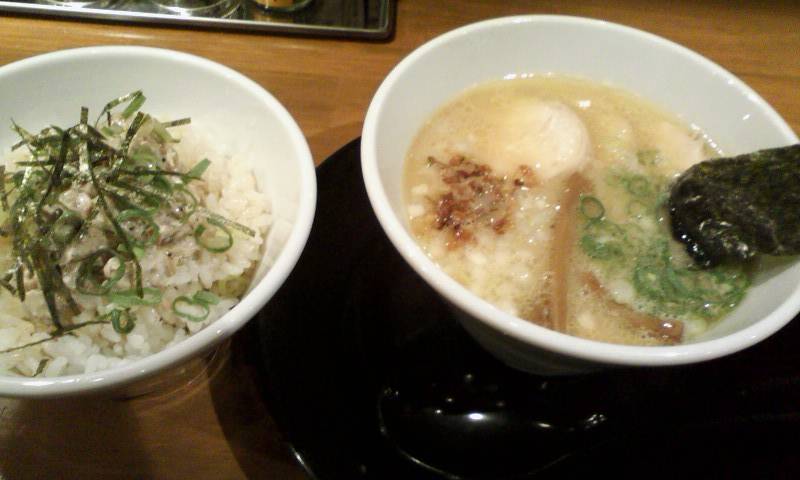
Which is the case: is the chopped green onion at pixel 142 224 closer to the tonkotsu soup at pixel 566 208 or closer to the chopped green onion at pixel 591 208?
the tonkotsu soup at pixel 566 208

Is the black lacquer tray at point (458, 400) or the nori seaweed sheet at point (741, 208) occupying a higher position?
the nori seaweed sheet at point (741, 208)

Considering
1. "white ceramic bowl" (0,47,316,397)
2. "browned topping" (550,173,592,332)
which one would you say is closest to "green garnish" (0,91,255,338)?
"white ceramic bowl" (0,47,316,397)

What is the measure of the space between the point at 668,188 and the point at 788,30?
1.75 meters

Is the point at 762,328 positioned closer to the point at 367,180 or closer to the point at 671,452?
the point at 671,452

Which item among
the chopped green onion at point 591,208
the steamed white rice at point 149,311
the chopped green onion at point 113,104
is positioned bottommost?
the steamed white rice at point 149,311

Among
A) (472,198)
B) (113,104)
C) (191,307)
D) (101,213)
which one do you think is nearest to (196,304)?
(191,307)

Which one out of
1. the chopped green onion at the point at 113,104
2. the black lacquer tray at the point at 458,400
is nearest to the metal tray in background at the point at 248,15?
the chopped green onion at the point at 113,104

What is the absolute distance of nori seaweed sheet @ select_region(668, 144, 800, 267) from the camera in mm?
1121

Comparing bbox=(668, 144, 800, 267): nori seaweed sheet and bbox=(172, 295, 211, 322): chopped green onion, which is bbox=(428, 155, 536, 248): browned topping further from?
bbox=(172, 295, 211, 322): chopped green onion

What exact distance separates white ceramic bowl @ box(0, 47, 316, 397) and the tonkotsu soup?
1.00ft

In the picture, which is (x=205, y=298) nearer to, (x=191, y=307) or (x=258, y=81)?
(x=191, y=307)

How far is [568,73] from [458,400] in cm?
103

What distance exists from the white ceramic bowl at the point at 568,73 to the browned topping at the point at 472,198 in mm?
121

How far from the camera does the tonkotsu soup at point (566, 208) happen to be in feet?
3.93
